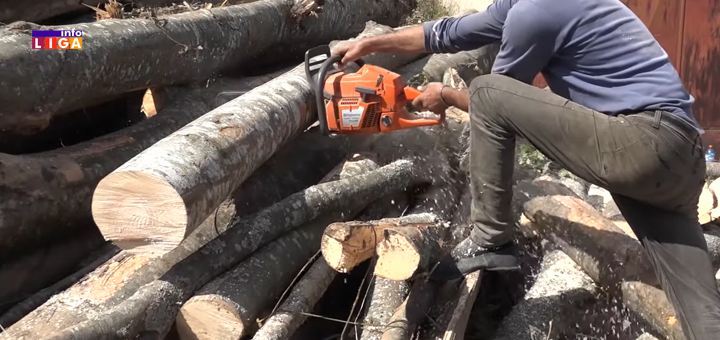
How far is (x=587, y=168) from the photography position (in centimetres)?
310

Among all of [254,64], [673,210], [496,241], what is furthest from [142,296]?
[254,64]

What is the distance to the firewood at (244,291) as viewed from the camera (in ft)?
9.72

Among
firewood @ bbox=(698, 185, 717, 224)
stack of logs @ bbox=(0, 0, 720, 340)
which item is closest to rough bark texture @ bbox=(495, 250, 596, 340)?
stack of logs @ bbox=(0, 0, 720, 340)

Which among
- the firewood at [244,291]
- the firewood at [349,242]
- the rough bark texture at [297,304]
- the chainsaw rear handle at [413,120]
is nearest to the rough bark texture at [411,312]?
the firewood at [349,242]

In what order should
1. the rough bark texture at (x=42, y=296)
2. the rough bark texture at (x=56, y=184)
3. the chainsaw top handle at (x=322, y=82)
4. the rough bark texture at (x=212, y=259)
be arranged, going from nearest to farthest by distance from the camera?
the rough bark texture at (x=212, y=259)
the rough bark texture at (x=42, y=296)
the rough bark texture at (x=56, y=184)
the chainsaw top handle at (x=322, y=82)

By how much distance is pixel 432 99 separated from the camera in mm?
3602

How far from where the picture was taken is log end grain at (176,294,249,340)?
2953 mm

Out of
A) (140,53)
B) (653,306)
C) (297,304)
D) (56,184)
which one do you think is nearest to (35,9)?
(140,53)

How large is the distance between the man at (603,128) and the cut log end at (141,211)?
124 cm

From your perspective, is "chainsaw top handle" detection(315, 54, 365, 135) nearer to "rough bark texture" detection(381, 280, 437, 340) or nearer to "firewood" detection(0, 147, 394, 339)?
"firewood" detection(0, 147, 394, 339)

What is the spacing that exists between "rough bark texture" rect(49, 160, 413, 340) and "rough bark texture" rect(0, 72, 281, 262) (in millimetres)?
711

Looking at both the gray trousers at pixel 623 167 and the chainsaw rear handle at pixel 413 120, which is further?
the chainsaw rear handle at pixel 413 120

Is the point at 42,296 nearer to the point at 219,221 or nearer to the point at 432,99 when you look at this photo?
the point at 219,221

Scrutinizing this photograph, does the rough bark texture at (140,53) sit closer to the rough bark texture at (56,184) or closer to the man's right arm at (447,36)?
the rough bark texture at (56,184)
